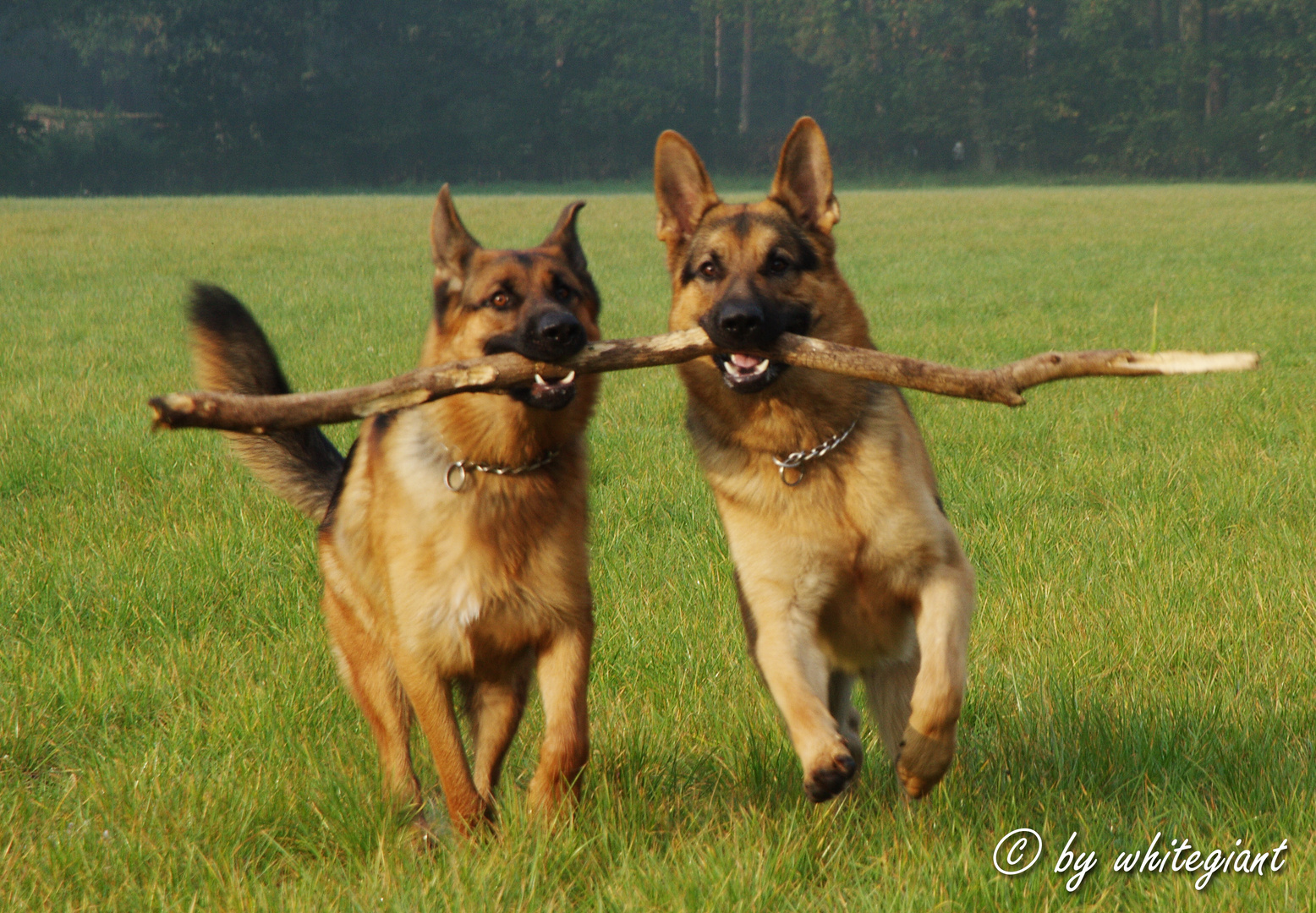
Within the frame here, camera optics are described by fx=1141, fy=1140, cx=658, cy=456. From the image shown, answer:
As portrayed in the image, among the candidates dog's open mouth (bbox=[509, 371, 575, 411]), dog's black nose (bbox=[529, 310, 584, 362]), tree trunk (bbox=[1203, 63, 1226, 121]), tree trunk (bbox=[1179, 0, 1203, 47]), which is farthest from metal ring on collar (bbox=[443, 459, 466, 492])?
tree trunk (bbox=[1179, 0, 1203, 47])

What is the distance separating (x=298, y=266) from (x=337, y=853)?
667 inches

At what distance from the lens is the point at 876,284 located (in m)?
16.2

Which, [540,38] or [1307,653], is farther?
[540,38]

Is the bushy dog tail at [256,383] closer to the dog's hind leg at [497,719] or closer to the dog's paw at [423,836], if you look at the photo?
the dog's hind leg at [497,719]

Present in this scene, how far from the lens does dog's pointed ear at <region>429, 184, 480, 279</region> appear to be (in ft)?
12.5

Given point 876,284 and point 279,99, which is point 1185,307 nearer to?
point 876,284

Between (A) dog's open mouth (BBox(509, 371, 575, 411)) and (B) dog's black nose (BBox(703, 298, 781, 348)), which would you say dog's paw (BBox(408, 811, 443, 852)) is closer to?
(A) dog's open mouth (BBox(509, 371, 575, 411))

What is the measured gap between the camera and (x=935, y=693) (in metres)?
3.05

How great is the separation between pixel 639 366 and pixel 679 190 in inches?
53.8

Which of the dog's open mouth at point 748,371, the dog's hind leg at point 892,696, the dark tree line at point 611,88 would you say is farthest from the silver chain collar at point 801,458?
the dark tree line at point 611,88

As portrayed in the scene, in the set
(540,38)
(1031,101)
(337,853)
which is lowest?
(337,853)

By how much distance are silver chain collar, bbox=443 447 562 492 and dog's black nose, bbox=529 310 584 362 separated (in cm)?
35

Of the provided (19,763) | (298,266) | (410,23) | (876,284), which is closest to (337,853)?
(19,763)

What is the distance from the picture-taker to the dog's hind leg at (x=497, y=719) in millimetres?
3475
